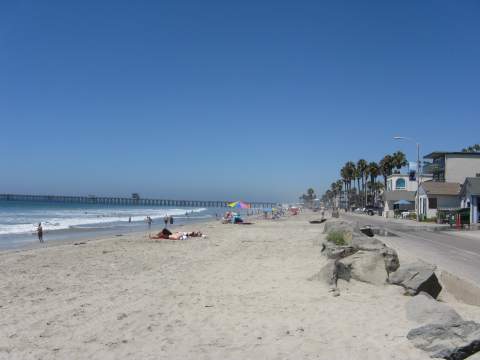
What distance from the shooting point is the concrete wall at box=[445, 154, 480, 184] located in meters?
60.7

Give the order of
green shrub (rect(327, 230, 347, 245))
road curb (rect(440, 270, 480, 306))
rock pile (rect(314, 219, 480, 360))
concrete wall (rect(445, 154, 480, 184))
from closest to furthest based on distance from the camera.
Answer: rock pile (rect(314, 219, 480, 360)) → road curb (rect(440, 270, 480, 306)) → green shrub (rect(327, 230, 347, 245)) → concrete wall (rect(445, 154, 480, 184))

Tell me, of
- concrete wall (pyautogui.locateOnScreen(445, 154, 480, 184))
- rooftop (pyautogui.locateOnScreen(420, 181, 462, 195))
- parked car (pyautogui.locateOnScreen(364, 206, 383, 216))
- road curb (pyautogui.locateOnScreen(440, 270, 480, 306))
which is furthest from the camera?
parked car (pyautogui.locateOnScreen(364, 206, 383, 216))

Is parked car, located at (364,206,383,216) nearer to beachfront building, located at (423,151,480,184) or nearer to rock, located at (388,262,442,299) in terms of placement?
beachfront building, located at (423,151,480,184)

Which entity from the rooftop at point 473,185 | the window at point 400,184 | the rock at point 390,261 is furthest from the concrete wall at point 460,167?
the rock at point 390,261

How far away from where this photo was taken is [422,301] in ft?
25.0

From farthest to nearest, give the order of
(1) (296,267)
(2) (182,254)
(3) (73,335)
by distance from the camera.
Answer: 1. (2) (182,254)
2. (1) (296,267)
3. (3) (73,335)

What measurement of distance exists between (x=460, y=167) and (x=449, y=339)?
198 ft

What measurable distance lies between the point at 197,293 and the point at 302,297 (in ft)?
7.45

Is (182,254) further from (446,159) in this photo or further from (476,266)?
(446,159)

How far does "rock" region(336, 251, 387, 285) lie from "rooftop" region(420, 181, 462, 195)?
44976mm

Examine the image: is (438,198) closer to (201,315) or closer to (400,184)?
(400,184)

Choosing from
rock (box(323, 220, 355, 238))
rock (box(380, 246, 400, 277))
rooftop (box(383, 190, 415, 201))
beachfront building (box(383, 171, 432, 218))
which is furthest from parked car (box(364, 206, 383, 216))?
rock (box(380, 246, 400, 277))

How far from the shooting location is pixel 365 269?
10453 millimetres

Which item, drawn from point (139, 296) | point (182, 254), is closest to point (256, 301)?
point (139, 296)
